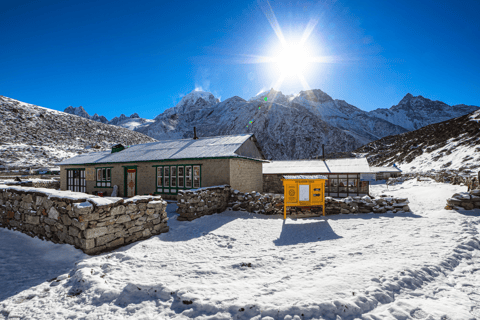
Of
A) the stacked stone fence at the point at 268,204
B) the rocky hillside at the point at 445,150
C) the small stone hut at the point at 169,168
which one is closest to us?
the stacked stone fence at the point at 268,204

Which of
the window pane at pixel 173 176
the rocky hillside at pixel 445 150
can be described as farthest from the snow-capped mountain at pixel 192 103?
the window pane at pixel 173 176

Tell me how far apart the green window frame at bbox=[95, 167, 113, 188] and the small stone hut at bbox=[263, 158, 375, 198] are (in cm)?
1451

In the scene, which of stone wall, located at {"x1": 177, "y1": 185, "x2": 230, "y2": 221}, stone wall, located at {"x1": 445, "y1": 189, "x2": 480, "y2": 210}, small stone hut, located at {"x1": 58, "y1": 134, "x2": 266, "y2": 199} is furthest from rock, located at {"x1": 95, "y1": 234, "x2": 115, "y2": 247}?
stone wall, located at {"x1": 445, "y1": 189, "x2": 480, "y2": 210}

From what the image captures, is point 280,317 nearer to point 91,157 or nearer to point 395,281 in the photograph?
point 395,281

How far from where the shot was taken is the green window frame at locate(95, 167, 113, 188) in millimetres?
17587

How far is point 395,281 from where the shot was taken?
3.97 metres

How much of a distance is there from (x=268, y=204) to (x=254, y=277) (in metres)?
7.10

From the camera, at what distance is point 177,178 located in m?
15.0

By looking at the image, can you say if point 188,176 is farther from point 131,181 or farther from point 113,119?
point 113,119

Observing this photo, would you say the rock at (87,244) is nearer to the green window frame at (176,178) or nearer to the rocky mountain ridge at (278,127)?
the green window frame at (176,178)

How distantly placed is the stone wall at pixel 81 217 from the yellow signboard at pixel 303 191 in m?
5.73

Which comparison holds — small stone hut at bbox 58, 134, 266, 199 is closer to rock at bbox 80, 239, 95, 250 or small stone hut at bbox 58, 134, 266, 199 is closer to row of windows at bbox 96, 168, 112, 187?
row of windows at bbox 96, 168, 112, 187

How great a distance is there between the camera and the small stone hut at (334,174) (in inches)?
870

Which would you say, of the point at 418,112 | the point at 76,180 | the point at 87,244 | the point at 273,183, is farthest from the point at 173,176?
the point at 418,112
